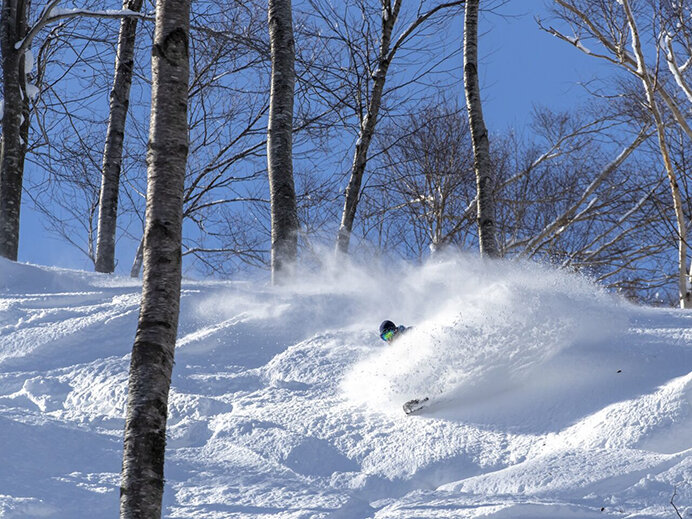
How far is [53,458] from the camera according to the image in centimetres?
416

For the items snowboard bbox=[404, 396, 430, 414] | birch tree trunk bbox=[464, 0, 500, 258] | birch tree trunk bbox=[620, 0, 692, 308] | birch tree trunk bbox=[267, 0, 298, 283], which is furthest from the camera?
birch tree trunk bbox=[620, 0, 692, 308]

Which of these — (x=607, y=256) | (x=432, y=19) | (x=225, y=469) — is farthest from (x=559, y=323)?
(x=607, y=256)

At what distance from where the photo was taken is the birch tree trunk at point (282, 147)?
8172 millimetres

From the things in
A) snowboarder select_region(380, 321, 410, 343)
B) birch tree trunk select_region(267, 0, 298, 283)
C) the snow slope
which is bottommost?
the snow slope

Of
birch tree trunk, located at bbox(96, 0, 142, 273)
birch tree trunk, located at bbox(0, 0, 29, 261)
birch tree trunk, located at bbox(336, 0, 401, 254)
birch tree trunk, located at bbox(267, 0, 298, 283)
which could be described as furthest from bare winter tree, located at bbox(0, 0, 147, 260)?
birch tree trunk, located at bbox(336, 0, 401, 254)

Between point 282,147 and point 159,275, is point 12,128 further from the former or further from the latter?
point 159,275

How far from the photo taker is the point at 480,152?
8750mm

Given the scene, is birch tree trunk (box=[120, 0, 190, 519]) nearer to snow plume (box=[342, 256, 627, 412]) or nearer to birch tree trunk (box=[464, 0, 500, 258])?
snow plume (box=[342, 256, 627, 412])

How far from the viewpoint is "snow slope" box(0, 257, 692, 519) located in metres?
3.54

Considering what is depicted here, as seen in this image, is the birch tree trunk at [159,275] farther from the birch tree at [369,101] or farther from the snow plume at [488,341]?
the birch tree at [369,101]

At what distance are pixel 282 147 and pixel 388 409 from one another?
4.61 meters

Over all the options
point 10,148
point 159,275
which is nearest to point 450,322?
point 159,275

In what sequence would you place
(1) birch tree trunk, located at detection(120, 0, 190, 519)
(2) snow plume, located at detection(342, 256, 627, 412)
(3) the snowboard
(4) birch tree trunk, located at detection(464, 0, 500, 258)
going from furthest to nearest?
(4) birch tree trunk, located at detection(464, 0, 500, 258) → (2) snow plume, located at detection(342, 256, 627, 412) → (3) the snowboard → (1) birch tree trunk, located at detection(120, 0, 190, 519)

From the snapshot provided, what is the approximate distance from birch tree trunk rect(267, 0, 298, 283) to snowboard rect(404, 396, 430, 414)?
388cm
